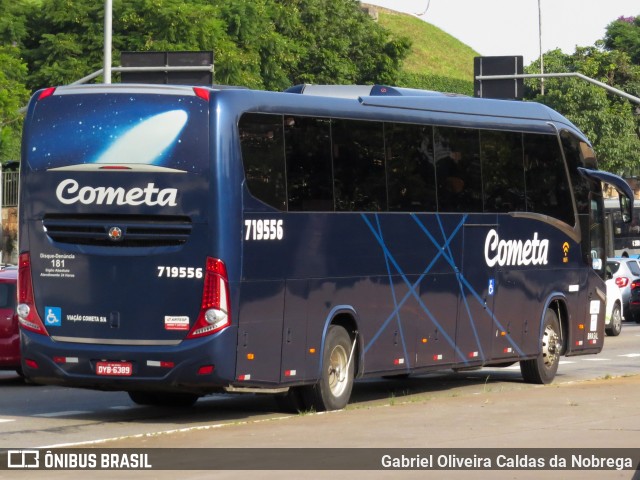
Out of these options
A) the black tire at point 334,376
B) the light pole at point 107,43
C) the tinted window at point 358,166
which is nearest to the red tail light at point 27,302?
the black tire at point 334,376

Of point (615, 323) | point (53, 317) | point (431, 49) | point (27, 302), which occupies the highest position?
point (431, 49)

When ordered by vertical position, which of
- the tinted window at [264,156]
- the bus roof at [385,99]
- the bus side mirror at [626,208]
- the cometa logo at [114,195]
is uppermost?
the bus roof at [385,99]

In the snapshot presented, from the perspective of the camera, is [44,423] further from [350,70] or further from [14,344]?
[350,70]

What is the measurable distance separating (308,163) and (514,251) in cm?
479

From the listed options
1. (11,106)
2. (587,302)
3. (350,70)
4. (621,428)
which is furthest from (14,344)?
(350,70)

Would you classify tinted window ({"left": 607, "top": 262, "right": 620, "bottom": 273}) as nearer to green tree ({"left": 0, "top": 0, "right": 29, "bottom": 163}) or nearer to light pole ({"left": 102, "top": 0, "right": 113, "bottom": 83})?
light pole ({"left": 102, "top": 0, "right": 113, "bottom": 83})

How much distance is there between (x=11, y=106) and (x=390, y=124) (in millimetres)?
33000

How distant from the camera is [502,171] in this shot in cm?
1952

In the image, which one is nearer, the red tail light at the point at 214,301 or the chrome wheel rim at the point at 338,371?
the red tail light at the point at 214,301

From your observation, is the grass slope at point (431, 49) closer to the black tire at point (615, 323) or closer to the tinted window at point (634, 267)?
the tinted window at point (634, 267)

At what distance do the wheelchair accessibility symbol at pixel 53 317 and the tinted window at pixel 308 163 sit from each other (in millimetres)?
2491

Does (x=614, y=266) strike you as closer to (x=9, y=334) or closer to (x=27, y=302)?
(x=9, y=334)

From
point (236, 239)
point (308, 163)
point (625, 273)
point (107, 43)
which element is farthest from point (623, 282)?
point (236, 239)

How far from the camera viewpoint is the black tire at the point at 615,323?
34500 mm
